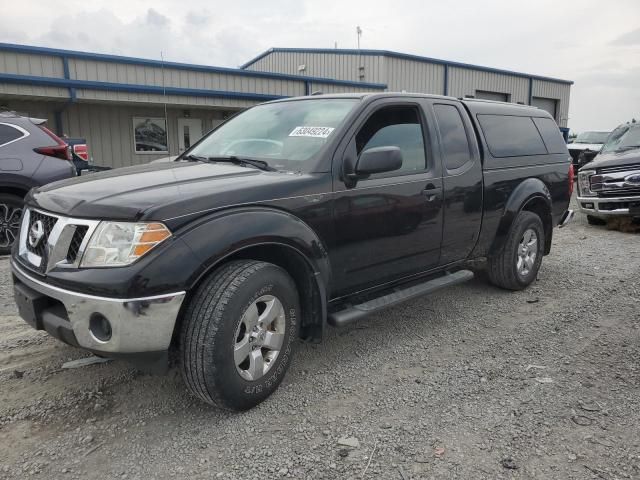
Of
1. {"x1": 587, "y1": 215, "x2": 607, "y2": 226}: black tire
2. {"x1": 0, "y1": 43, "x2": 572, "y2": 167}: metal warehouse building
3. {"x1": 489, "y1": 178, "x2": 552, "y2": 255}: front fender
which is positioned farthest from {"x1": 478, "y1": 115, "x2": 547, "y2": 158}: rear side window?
{"x1": 0, "y1": 43, "x2": 572, "y2": 167}: metal warehouse building

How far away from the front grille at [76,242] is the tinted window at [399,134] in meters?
1.82

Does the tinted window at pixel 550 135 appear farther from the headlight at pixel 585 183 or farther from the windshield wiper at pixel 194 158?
the headlight at pixel 585 183

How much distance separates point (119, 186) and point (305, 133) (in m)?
1.30

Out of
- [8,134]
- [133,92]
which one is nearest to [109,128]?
[133,92]

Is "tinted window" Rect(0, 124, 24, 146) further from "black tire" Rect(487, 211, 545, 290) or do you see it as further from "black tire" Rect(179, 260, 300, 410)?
"black tire" Rect(487, 211, 545, 290)

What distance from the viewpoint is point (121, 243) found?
8.19 feet

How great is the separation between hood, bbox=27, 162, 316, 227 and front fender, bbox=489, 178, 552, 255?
2461mm

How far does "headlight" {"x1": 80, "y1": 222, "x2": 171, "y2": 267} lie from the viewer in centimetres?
248

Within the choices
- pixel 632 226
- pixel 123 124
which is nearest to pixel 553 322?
pixel 632 226

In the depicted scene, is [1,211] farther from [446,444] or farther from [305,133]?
[446,444]

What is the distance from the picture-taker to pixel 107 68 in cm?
1384

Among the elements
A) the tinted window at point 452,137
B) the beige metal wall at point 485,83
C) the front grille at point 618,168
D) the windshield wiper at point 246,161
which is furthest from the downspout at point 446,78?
the windshield wiper at point 246,161

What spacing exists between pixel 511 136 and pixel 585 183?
5.33m

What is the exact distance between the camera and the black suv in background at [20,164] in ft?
21.2
